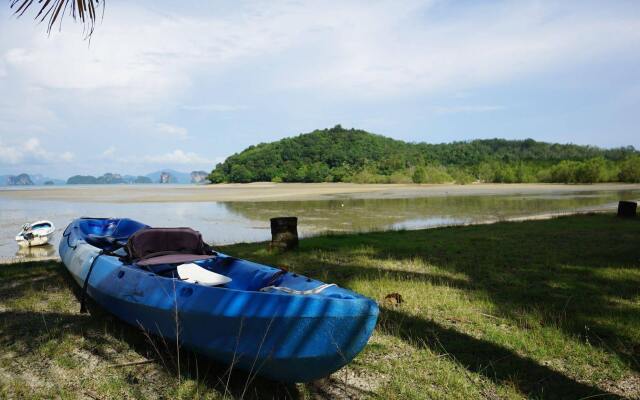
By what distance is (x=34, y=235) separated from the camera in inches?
550

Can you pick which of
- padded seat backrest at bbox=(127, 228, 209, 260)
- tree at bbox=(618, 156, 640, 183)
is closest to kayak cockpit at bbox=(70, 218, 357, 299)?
padded seat backrest at bbox=(127, 228, 209, 260)

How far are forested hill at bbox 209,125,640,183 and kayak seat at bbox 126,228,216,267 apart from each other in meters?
69.2

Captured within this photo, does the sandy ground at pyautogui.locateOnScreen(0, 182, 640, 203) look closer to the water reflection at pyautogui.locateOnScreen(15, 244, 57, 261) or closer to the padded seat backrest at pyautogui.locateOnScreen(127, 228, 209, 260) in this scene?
the water reflection at pyautogui.locateOnScreen(15, 244, 57, 261)

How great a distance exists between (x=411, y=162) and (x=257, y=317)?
91.7 m

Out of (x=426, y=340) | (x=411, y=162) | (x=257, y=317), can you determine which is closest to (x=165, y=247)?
(x=257, y=317)

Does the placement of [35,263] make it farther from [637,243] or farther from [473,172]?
[473,172]

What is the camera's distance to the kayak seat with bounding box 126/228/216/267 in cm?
528

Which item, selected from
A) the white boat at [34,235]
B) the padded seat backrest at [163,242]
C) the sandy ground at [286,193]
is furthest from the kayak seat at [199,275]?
the sandy ground at [286,193]

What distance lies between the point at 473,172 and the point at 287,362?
3259 inches

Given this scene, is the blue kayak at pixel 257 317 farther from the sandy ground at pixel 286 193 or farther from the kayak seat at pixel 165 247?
the sandy ground at pixel 286 193

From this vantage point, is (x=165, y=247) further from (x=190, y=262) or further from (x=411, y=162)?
(x=411, y=162)

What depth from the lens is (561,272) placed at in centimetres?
720

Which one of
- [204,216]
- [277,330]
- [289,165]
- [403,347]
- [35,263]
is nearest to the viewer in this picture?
[277,330]

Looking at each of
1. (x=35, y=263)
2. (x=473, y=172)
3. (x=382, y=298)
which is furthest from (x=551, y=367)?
(x=473, y=172)
